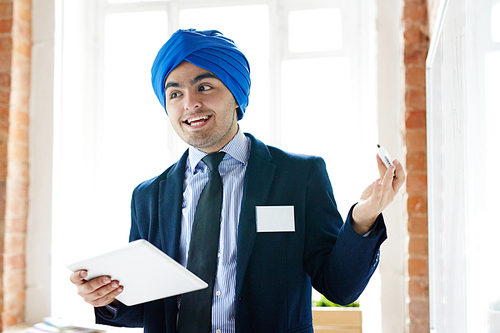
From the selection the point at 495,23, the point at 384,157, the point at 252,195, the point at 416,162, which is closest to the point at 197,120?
the point at 252,195

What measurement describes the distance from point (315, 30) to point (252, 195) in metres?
2.00

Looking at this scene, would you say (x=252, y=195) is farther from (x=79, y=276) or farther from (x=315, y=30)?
(x=315, y=30)

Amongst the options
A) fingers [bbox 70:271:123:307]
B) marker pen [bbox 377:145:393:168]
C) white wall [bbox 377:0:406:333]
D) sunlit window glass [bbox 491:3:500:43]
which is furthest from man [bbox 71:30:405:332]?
white wall [bbox 377:0:406:333]

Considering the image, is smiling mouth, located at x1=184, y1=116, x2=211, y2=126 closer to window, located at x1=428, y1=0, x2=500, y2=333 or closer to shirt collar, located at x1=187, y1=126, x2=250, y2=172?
shirt collar, located at x1=187, y1=126, x2=250, y2=172

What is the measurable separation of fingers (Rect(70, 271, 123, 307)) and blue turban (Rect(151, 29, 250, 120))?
71 cm

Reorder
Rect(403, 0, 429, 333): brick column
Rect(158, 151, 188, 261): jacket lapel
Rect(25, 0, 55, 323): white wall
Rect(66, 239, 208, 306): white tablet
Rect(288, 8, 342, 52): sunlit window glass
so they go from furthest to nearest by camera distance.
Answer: Rect(288, 8, 342, 52): sunlit window glass
Rect(25, 0, 55, 323): white wall
Rect(403, 0, 429, 333): brick column
Rect(158, 151, 188, 261): jacket lapel
Rect(66, 239, 208, 306): white tablet

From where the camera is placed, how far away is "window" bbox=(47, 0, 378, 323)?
9.56 ft

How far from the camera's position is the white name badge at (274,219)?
54.0 inches

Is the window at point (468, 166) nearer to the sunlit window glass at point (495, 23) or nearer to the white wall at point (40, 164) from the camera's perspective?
the sunlit window glass at point (495, 23)

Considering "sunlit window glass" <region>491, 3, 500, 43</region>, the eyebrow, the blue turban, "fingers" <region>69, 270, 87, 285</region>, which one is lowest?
"fingers" <region>69, 270, 87, 285</region>

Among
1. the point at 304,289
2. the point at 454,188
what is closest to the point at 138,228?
the point at 304,289

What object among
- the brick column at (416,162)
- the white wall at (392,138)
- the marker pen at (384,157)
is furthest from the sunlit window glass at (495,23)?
the white wall at (392,138)

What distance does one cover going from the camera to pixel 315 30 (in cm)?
306

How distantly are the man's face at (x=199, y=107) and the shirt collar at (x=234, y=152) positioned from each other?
0.03 metres
